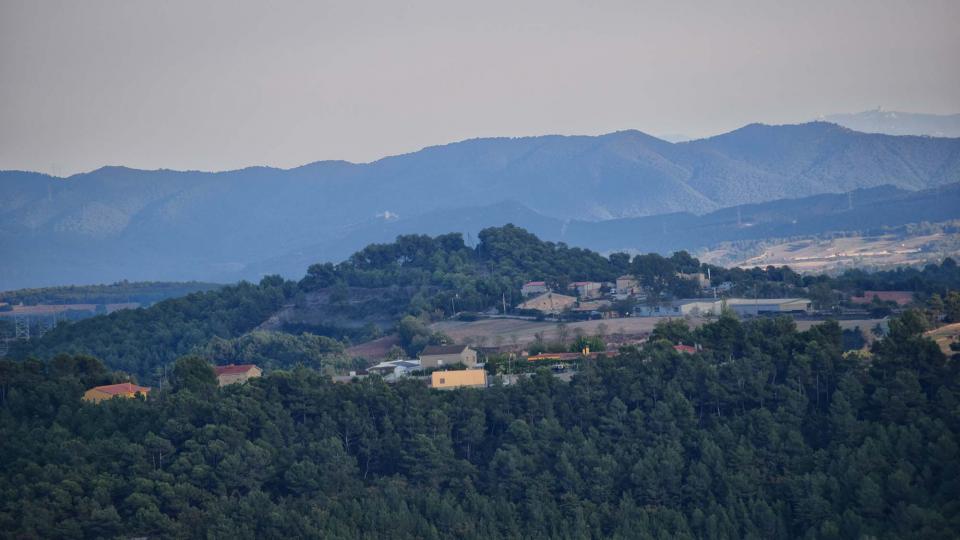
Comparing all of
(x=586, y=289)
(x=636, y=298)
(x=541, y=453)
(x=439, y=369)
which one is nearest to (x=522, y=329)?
(x=636, y=298)

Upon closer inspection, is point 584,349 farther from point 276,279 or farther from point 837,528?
point 276,279

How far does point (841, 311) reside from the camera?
190ft

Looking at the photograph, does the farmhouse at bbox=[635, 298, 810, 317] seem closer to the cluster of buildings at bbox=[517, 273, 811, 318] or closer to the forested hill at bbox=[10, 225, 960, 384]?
the cluster of buildings at bbox=[517, 273, 811, 318]

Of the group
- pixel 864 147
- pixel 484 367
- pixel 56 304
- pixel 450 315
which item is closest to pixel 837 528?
pixel 484 367

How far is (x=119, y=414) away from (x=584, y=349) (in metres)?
14.5

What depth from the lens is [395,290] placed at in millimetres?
72750

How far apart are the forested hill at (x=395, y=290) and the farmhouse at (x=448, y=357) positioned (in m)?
10.0

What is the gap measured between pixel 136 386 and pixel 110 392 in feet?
6.84

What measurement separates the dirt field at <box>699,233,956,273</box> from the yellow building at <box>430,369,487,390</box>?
5406cm

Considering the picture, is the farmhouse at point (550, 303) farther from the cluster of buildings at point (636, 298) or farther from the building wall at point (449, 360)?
the building wall at point (449, 360)

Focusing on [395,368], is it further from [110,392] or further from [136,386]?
[110,392]

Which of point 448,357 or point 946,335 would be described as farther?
point 448,357

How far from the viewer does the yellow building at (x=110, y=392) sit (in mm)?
45156

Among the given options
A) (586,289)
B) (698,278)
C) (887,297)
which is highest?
(698,278)
